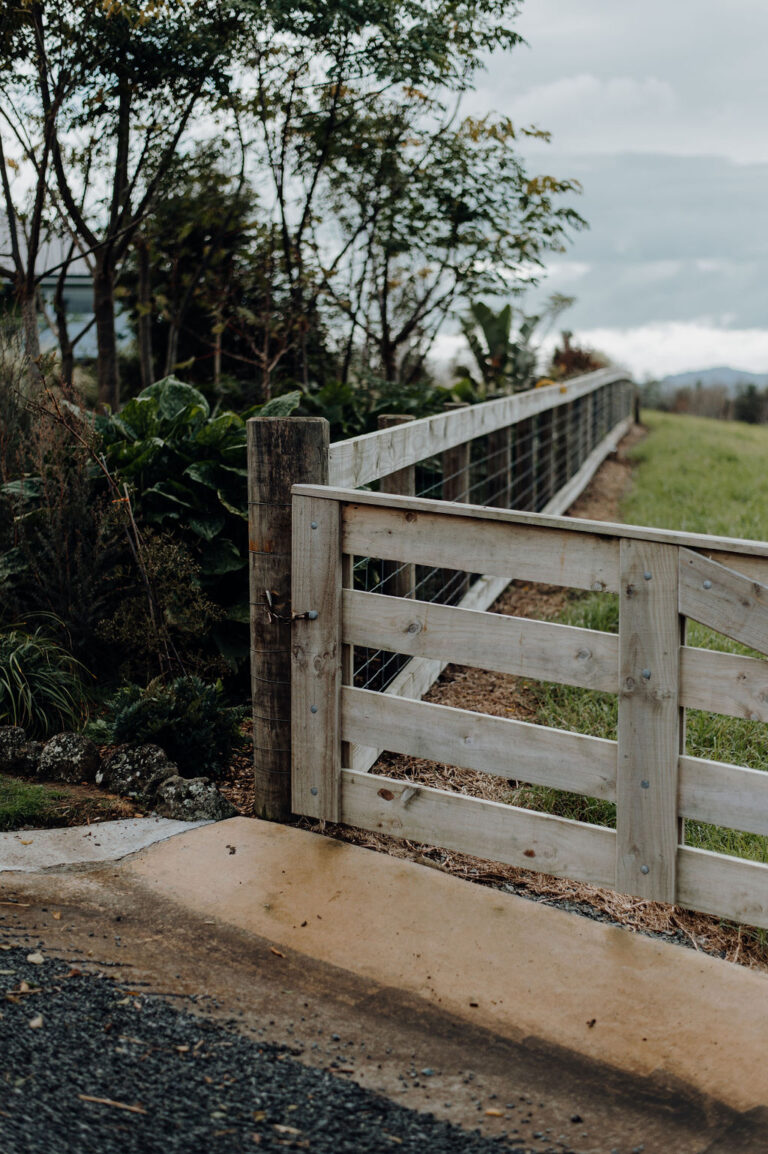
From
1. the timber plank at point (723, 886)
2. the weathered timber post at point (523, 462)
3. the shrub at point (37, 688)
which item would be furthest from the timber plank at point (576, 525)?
the weathered timber post at point (523, 462)

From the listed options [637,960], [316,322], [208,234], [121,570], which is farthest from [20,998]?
[208,234]

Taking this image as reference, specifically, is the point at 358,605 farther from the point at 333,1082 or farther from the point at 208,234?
the point at 208,234

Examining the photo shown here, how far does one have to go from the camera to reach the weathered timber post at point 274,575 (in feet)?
11.1

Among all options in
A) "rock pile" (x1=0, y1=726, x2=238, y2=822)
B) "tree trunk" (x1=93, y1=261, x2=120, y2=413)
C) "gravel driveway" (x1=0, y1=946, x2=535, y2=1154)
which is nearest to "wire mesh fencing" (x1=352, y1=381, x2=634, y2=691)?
"rock pile" (x1=0, y1=726, x2=238, y2=822)

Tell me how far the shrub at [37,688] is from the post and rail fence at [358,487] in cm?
117

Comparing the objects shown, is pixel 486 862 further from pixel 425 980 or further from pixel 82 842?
pixel 82 842

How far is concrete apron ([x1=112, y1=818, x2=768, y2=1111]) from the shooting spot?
2.51 metres

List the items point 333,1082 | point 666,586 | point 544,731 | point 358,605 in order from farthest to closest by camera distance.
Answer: point 358,605 < point 544,731 < point 666,586 < point 333,1082

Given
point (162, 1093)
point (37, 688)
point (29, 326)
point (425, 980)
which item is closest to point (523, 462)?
point (29, 326)

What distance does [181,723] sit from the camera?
388cm

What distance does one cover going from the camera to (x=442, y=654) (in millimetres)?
3186

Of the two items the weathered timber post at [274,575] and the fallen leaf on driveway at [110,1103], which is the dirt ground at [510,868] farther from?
the fallen leaf on driveway at [110,1103]

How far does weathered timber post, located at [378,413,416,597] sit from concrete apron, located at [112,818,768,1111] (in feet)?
5.00

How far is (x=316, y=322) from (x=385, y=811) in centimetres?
776
